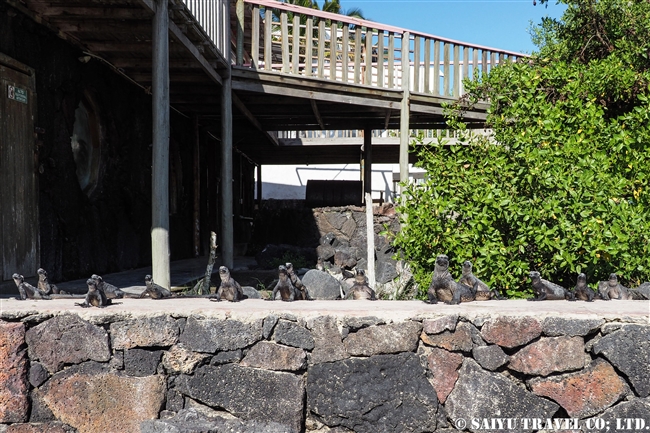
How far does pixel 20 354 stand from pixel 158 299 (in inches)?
43.4

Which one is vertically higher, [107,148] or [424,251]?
[107,148]

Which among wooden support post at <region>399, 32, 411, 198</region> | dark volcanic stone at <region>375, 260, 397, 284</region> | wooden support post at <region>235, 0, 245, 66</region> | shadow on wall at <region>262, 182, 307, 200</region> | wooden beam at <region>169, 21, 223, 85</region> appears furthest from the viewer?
shadow on wall at <region>262, 182, 307, 200</region>

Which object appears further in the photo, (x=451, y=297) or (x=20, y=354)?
(x=451, y=297)

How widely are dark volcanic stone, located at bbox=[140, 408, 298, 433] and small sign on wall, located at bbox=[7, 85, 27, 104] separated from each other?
4.39m

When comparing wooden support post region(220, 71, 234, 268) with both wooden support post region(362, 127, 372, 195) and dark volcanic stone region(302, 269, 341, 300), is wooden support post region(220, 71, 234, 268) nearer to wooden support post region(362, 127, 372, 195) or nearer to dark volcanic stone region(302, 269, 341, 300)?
dark volcanic stone region(302, 269, 341, 300)

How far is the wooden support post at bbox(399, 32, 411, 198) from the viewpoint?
10844mm

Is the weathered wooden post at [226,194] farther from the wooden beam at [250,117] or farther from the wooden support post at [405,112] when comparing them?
the wooden support post at [405,112]

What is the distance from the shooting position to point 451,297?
4.58 m

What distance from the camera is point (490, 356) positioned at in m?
4.00

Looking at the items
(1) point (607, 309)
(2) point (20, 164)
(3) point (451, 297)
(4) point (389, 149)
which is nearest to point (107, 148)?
(2) point (20, 164)

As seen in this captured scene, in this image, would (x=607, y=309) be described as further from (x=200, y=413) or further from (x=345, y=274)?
(x=345, y=274)

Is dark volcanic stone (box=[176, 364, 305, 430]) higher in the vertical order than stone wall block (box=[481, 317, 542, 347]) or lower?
lower

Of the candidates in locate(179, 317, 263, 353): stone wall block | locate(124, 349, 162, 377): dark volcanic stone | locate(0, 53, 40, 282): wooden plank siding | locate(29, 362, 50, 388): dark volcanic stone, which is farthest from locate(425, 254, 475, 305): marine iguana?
locate(0, 53, 40, 282): wooden plank siding

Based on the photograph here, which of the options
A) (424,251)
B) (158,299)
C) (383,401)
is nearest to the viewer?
(383,401)
